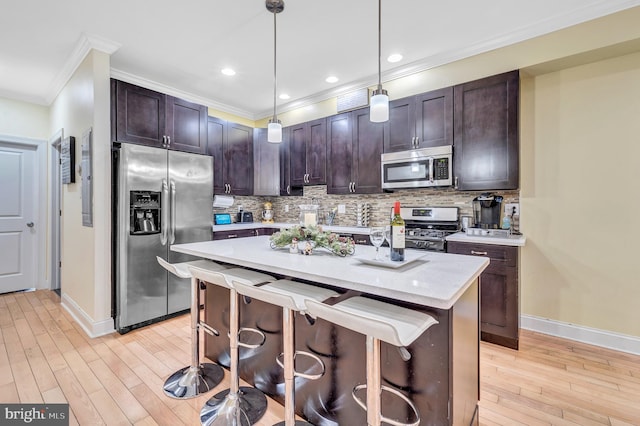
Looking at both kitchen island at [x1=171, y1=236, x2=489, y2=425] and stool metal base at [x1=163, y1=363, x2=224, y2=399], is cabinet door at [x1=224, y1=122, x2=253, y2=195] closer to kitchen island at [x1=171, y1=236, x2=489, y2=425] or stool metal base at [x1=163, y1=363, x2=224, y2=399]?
kitchen island at [x1=171, y1=236, x2=489, y2=425]

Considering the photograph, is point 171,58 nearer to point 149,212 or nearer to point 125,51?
point 125,51

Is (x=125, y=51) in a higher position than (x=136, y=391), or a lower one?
higher

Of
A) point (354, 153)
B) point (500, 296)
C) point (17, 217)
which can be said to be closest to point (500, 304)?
point (500, 296)

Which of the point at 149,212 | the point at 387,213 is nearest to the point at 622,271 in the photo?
the point at 387,213

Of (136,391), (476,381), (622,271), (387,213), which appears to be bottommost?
(136,391)

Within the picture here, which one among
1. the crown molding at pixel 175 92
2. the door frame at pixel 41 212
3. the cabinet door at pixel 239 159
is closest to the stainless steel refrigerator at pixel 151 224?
the cabinet door at pixel 239 159

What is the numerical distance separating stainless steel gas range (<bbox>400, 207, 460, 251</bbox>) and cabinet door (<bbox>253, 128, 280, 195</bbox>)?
6.89ft

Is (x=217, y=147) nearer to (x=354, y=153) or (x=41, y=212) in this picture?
(x=354, y=153)

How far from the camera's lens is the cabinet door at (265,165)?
4.68m

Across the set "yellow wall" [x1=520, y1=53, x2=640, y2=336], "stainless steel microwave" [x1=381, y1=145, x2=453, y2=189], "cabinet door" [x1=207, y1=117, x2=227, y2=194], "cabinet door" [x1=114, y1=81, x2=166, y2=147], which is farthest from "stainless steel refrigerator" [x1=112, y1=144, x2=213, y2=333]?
"yellow wall" [x1=520, y1=53, x2=640, y2=336]

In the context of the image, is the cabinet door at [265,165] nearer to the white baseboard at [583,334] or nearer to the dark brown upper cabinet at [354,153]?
the dark brown upper cabinet at [354,153]

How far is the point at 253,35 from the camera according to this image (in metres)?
2.75

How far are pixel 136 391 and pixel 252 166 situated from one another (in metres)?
3.39

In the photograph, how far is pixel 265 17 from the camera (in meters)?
2.48
